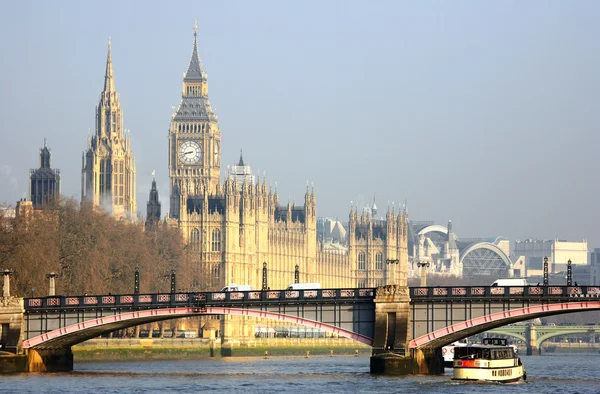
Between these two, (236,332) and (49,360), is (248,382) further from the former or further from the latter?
(236,332)

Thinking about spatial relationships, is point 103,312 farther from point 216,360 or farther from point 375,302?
point 216,360

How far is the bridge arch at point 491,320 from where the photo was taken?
104438 mm

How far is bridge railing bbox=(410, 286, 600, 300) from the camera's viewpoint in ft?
343

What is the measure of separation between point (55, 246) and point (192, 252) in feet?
174

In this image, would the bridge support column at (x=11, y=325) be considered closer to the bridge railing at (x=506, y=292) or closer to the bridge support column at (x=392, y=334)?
the bridge support column at (x=392, y=334)

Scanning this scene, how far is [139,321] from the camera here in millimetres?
112500

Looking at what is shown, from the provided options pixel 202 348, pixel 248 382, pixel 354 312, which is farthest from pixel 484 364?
pixel 202 348

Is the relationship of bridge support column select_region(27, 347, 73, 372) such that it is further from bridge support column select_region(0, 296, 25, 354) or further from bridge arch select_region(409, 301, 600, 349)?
bridge arch select_region(409, 301, 600, 349)

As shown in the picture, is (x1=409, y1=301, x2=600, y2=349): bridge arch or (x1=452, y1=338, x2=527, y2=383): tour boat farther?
(x1=409, y1=301, x2=600, y2=349): bridge arch

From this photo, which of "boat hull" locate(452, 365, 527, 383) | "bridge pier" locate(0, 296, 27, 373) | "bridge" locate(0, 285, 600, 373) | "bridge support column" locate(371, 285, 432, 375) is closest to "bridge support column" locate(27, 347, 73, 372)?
"bridge" locate(0, 285, 600, 373)

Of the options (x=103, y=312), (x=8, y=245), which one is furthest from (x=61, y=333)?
(x=8, y=245)

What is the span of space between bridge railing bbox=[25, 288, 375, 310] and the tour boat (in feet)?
22.8

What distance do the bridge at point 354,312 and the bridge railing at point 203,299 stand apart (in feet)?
0.18

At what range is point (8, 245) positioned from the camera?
143 m
